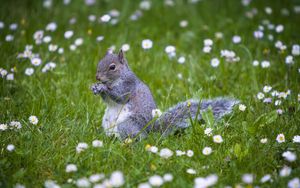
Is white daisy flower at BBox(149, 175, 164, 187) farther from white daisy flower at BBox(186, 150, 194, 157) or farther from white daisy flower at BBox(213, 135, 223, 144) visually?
white daisy flower at BBox(213, 135, 223, 144)

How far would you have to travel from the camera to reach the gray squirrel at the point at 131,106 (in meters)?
3.46

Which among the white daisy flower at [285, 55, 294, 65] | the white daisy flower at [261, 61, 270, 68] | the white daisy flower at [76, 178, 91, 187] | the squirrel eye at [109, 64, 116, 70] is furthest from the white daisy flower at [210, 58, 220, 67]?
the white daisy flower at [76, 178, 91, 187]

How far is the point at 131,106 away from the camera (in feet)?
11.7

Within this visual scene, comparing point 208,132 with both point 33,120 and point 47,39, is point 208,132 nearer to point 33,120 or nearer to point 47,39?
point 33,120

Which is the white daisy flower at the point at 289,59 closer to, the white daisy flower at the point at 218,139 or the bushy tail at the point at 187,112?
the bushy tail at the point at 187,112

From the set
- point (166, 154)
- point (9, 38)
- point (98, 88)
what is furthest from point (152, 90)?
point (9, 38)

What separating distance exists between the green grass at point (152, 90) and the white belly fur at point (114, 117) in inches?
2.6

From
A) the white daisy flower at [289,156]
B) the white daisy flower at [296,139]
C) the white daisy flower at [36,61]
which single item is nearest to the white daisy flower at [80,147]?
the white daisy flower at [289,156]

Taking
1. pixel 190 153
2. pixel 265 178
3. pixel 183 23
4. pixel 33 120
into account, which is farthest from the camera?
pixel 183 23

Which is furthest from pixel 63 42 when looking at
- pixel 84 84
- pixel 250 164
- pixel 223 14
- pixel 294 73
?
pixel 250 164

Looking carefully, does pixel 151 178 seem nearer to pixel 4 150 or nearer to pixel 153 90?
pixel 4 150

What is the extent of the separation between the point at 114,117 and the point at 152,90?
81 centimetres

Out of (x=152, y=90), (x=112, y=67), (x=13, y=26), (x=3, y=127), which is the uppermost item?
(x=13, y=26)

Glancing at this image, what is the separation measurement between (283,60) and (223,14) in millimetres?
1306
